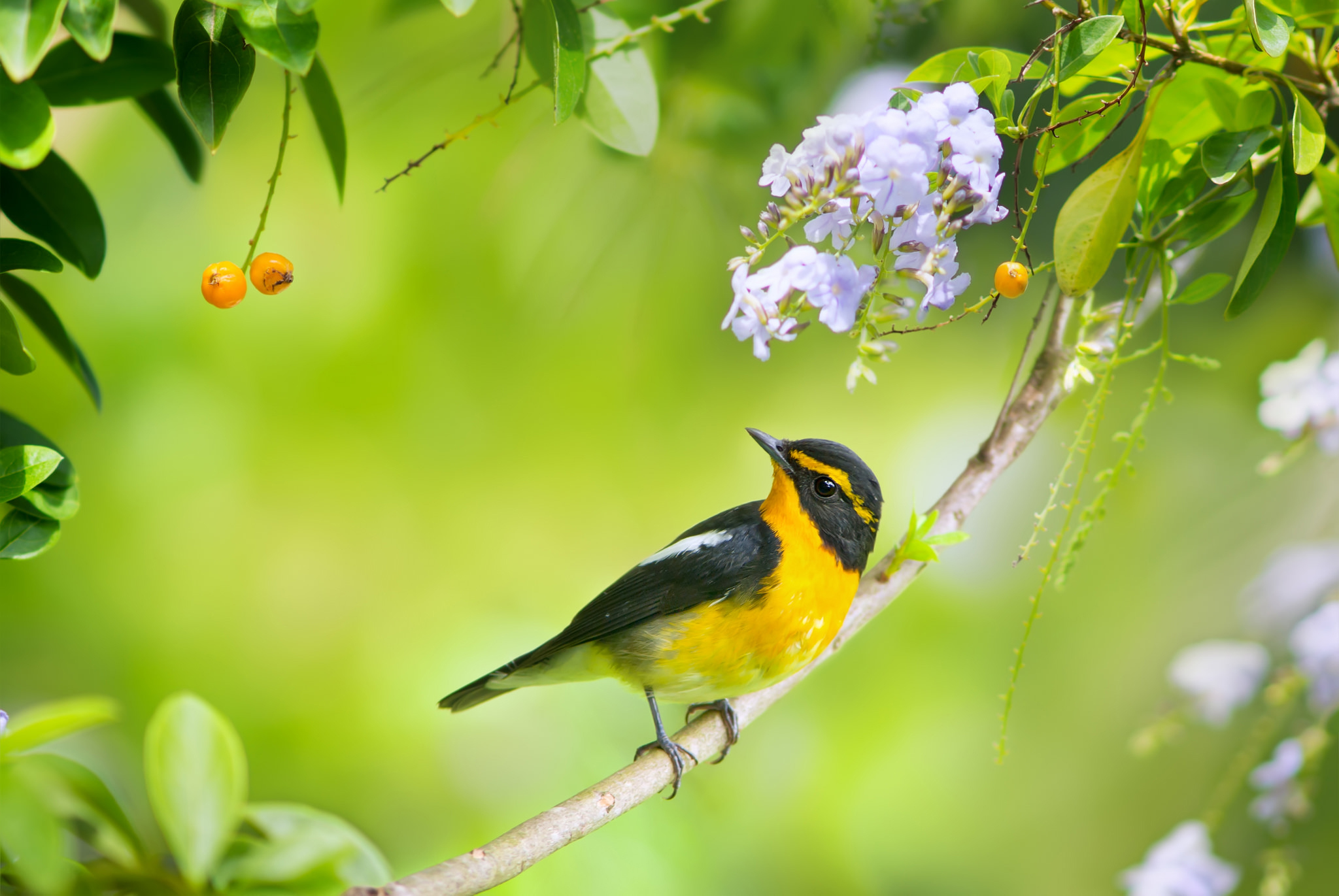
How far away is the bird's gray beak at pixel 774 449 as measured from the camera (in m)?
0.75

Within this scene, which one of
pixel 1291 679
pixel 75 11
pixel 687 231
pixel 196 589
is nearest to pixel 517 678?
pixel 75 11

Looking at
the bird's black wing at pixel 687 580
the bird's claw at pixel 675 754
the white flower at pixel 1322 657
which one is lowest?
the white flower at pixel 1322 657

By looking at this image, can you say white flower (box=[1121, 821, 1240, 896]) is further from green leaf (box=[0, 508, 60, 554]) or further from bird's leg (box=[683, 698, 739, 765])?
green leaf (box=[0, 508, 60, 554])

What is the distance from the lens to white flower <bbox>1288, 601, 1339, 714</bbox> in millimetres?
1147

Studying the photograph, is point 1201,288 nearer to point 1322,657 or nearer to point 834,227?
point 834,227

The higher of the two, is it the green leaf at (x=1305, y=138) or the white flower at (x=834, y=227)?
the white flower at (x=834, y=227)

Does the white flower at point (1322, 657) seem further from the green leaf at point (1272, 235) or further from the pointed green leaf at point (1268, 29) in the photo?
the pointed green leaf at point (1268, 29)

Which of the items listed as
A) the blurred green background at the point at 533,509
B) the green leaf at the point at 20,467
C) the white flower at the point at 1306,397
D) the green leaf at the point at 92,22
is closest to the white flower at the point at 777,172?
the green leaf at the point at 92,22

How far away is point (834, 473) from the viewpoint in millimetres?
761

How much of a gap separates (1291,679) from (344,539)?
1.56m

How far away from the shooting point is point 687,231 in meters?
1.71

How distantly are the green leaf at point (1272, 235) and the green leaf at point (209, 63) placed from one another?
0.64m

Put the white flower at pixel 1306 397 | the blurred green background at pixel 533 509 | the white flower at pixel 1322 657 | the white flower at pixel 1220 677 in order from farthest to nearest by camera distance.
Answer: the blurred green background at pixel 533 509
the white flower at pixel 1220 677
the white flower at pixel 1322 657
the white flower at pixel 1306 397

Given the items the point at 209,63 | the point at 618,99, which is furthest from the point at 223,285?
the point at 618,99
